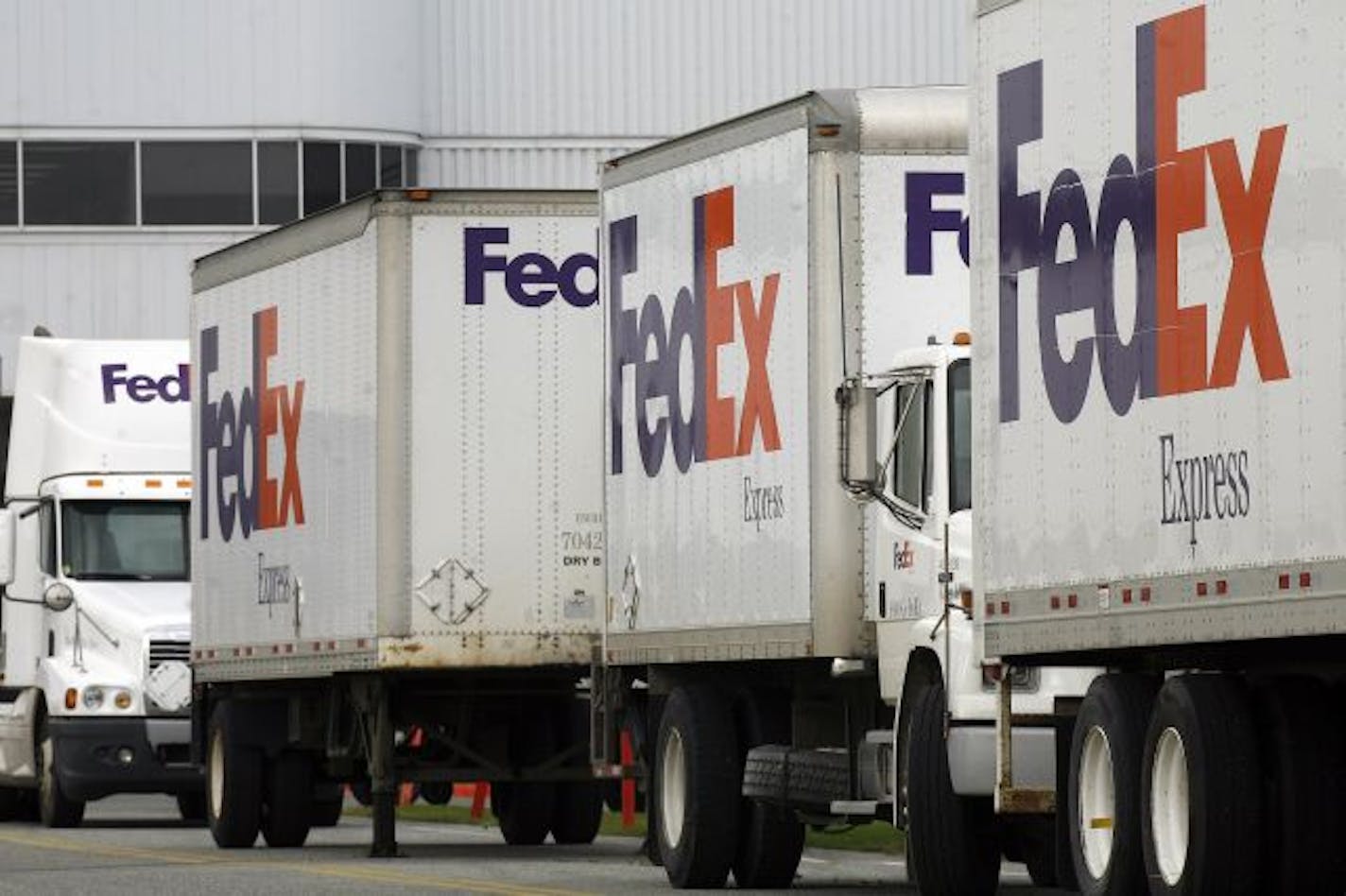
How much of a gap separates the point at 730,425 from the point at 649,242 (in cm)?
158

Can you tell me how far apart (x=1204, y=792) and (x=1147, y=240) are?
6.95 feet

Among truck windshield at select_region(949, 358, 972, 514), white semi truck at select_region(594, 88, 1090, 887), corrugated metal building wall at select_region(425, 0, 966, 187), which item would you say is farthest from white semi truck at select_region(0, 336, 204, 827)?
corrugated metal building wall at select_region(425, 0, 966, 187)

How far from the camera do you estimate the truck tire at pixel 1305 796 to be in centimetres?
1548

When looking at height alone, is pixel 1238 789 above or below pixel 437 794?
above

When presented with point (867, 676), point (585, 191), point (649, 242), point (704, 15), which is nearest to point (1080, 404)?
point (867, 676)

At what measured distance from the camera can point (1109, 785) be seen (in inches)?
663

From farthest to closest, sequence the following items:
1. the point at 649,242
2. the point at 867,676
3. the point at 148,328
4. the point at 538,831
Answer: the point at 148,328 → the point at 538,831 → the point at 649,242 → the point at 867,676

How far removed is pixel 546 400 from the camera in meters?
25.8

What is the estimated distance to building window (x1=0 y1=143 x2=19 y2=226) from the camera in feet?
175

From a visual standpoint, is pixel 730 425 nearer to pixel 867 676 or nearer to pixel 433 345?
pixel 867 676

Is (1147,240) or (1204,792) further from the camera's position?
(1147,240)

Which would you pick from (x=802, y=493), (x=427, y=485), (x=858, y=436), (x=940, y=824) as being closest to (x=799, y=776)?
(x=802, y=493)

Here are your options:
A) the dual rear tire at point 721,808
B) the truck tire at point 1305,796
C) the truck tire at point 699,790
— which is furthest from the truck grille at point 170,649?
the truck tire at point 1305,796

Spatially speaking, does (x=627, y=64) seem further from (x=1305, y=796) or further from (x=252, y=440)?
(x=1305, y=796)
